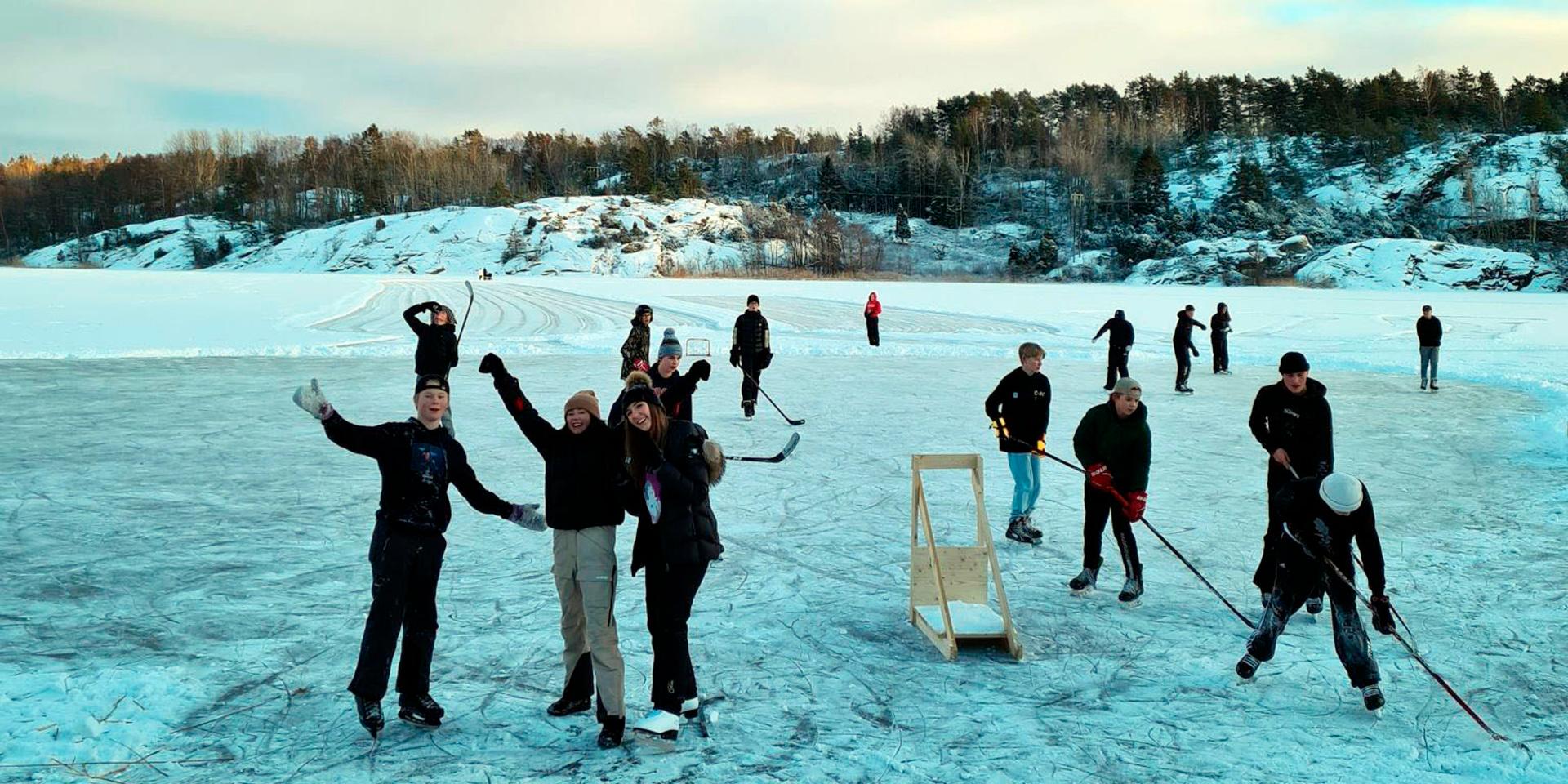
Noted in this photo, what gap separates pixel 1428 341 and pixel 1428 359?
58cm

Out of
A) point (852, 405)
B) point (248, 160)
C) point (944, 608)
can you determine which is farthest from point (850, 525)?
point (248, 160)

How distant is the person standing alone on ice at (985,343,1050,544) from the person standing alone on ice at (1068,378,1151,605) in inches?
40.8

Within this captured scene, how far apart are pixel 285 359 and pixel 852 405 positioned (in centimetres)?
1349

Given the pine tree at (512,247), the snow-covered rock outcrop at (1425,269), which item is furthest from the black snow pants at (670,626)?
the pine tree at (512,247)

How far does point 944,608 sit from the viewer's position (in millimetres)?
5660

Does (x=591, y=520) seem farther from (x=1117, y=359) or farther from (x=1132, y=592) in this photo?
(x=1117, y=359)

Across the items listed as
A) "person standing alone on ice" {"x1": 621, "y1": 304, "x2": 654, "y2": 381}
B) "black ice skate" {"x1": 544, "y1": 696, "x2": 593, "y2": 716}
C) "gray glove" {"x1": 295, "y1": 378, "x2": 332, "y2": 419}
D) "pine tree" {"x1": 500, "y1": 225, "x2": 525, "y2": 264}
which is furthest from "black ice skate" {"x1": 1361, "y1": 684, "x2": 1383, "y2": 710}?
"pine tree" {"x1": 500, "y1": 225, "x2": 525, "y2": 264}

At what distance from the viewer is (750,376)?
45.3 ft

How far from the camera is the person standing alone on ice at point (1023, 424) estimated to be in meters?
7.81

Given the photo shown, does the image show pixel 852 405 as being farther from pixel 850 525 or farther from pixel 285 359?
pixel 285 359

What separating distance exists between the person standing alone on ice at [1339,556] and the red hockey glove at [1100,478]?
1.21m

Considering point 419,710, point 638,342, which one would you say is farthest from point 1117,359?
point 419,710

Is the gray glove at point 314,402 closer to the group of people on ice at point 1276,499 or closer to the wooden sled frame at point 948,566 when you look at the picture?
the wooden sled frame at point 948,566

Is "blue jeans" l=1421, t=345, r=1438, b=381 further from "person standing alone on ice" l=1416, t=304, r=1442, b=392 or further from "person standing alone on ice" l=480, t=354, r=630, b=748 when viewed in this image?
"person standing alone on ice" l=480, t=354, r=630, b=748
